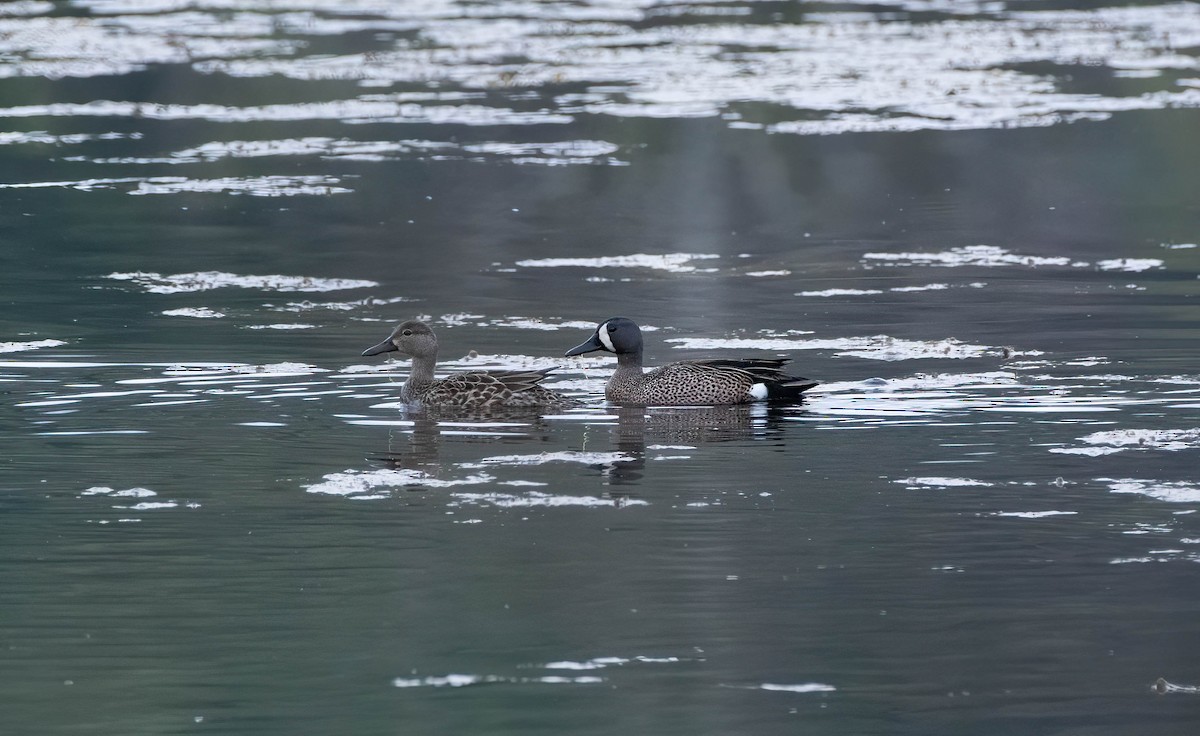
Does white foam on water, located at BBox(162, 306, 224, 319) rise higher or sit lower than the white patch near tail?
lower

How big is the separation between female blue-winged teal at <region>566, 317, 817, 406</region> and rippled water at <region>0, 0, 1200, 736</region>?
222 millimetres

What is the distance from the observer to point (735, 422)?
14.0m

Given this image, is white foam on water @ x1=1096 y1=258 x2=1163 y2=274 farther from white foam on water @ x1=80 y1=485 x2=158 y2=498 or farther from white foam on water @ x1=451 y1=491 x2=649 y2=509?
white foam on water @ x1=80 y1=485 x2=158 y2=498

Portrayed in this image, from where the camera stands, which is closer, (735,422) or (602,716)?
(602,716)

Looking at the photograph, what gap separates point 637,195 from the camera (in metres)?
27.6

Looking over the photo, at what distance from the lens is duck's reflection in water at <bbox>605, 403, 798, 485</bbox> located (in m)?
12.9

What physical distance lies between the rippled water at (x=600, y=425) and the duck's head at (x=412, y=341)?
0.45 meters

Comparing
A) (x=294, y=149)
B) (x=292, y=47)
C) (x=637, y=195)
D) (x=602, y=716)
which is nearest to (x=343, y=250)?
(x=637, y=195)

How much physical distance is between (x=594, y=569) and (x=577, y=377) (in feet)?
20.4

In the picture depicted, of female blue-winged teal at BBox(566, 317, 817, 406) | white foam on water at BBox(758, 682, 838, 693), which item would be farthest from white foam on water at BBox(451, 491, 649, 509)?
female blue-winged teal at BBox(566, 317, 817, 406)

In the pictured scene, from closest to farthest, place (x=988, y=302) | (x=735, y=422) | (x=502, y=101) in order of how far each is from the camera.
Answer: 1. (x=735, y=422)
2. (x=988, y=302)
3. (x=502, y=101)

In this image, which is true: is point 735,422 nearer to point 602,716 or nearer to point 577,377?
point 577,377

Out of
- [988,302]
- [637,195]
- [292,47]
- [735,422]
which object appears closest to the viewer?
[735,422]

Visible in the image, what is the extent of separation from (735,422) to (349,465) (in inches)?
112
